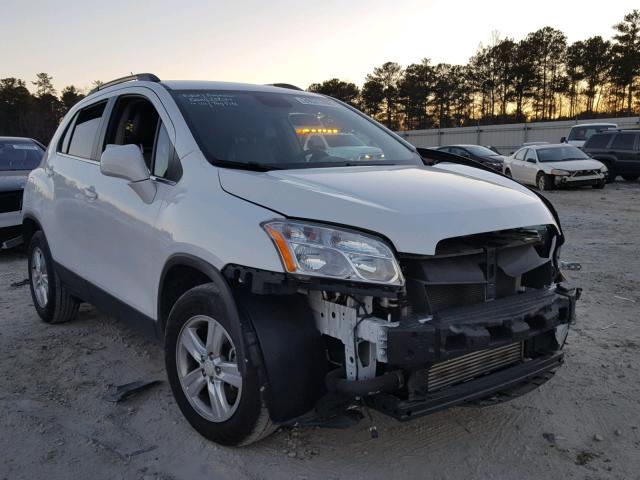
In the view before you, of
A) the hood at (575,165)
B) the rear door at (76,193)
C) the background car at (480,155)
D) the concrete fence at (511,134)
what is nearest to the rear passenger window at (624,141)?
the hood at (575,165)

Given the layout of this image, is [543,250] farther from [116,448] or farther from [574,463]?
[116,448]

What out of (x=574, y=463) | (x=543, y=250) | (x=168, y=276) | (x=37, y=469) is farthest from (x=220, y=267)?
(x=574, y=463)

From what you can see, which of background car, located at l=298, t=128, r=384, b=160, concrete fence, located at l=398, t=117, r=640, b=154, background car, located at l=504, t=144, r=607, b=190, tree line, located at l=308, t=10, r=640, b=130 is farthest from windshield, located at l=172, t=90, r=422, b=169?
tree line, located at l=308, t=10, r=640, b=130

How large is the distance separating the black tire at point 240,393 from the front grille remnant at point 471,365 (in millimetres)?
769

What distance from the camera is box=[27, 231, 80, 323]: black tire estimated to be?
15.7 feet

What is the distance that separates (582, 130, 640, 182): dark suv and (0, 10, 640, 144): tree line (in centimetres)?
4246

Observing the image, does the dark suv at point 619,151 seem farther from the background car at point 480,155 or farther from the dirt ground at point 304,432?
the dirt ground at point 304,432

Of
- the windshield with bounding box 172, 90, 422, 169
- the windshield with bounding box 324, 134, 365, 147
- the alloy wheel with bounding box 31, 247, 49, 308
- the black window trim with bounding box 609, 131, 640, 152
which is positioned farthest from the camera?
the black window trim with bounding box 609, 131, 640, 152

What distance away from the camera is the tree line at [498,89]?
193 ft

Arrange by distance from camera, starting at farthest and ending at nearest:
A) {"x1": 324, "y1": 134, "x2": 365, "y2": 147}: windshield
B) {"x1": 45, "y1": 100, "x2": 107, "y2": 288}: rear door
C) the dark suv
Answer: the dark suv, {"x1": 45, "y1": 100, "x2": 107, "y2": 288}: rear door, {"x1": 324, "y1": 134, "x2": 365, "y2": 147}: windshield

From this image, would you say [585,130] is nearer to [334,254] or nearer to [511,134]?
[511,134]

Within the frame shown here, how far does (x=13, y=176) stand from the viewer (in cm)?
853

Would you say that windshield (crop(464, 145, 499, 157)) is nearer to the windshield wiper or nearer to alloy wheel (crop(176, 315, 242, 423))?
the windshield wiper

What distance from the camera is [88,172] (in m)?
4.07
